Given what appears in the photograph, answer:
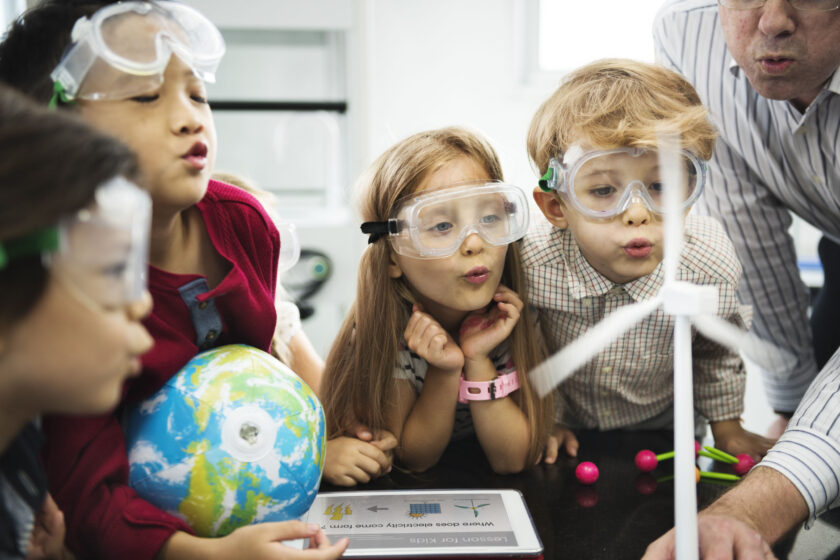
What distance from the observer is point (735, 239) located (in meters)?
2.12

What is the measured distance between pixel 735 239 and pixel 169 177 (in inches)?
63.2

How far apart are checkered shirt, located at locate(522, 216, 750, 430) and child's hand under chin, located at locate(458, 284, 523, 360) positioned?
0.32 ft

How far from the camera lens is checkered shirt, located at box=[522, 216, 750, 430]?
5.30 ft

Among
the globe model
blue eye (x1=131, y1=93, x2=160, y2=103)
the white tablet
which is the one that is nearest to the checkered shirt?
the white tablet

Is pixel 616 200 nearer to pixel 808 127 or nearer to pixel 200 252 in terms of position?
pixel 808 127

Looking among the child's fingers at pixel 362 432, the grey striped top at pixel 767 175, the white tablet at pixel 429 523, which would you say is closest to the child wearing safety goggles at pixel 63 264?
the white tablet at pixel 429 523

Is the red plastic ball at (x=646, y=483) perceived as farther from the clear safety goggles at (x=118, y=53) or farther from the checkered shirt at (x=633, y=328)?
the clear safety goggles at (x=118, y=53)

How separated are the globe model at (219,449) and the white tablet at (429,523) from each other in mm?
139

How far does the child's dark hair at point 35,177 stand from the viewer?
0.71 metres

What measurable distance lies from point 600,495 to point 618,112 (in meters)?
0.72

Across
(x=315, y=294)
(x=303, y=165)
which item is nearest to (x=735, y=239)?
(x=315, y=294)

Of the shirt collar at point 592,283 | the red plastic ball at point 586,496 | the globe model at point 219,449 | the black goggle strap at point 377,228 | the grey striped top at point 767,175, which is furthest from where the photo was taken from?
the grey striped top at point 767,175

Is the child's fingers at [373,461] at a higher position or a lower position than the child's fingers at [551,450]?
higher

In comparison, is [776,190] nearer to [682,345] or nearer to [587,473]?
[587,473]
